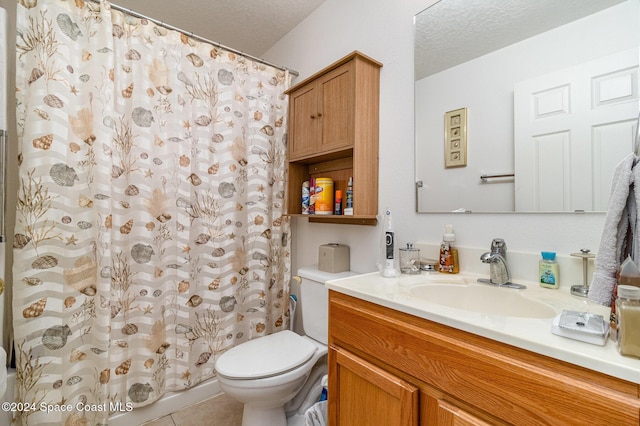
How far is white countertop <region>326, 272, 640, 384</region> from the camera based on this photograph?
1.58ft

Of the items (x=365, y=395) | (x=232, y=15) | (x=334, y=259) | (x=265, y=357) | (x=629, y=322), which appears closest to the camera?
(x=629, y=322)

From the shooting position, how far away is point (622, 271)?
56 cm

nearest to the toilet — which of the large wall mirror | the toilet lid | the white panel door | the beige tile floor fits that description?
the toilet lid

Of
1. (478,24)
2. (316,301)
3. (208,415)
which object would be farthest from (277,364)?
(478,24)

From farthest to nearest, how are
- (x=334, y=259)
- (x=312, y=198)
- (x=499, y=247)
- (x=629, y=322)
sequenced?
(x=312, y=198), (x=334, y=259), (x=499, y=247), (x=629, y=322)

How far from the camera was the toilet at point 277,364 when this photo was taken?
1146 millimetres

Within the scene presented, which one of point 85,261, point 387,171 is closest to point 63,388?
point 85,261

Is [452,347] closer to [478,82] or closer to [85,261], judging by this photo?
[478,82]

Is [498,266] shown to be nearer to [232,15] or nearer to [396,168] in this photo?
[396,168]

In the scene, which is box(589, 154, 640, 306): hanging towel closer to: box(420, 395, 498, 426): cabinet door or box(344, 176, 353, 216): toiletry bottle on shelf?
box(420, 395, 498, 426): cabinet door

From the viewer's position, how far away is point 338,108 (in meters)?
1.41

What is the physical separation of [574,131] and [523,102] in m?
0.19

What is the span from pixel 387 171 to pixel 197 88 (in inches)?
45.8

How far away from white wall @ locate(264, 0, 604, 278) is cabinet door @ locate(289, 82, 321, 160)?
0.30 metres
